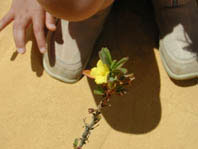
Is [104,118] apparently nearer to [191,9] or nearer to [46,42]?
[46,42]

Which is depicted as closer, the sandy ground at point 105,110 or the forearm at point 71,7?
the forearm at point 71,7

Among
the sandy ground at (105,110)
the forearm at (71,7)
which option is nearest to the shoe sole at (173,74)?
the sandy ground at (105,110)

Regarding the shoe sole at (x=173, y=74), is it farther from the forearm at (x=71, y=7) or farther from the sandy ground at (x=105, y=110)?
the forearm at (x=71, y=7)

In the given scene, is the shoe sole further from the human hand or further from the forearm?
the forearm

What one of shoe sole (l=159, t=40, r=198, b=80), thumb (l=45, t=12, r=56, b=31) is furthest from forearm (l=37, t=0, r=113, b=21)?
shoe sole (l=159, t=40, r=198, b=80)

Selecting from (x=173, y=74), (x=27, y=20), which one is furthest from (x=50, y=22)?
(x=173, y=74)

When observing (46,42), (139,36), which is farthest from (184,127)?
(46,42)

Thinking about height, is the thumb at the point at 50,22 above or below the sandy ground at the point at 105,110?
above
